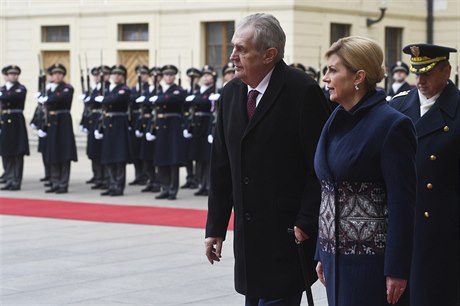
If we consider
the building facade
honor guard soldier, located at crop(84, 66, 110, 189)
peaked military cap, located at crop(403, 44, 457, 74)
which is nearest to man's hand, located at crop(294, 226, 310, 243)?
peaked military cap, located at crop(403, 44, 457, 74)

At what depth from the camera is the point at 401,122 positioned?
14.1 ft

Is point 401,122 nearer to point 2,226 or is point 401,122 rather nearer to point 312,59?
point 2,226

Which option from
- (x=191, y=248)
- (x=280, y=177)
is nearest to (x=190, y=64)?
(x=191, y=248)

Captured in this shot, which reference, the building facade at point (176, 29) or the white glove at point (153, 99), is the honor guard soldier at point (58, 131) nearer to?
the white glove at point (153, 99)

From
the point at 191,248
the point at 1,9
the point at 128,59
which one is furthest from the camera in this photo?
the point at 1,9

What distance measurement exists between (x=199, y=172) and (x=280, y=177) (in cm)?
1111

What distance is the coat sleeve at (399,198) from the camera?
4.20 meters

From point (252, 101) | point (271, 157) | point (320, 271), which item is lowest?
point (320, 271)

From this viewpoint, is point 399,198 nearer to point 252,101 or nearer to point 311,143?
point 311,143

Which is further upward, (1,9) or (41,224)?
(1,9)

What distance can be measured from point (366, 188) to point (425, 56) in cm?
118

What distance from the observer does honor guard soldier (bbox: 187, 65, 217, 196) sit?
1553 cm

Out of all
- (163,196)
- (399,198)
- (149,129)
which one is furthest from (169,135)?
(399,198)

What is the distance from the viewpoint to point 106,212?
513 inches
